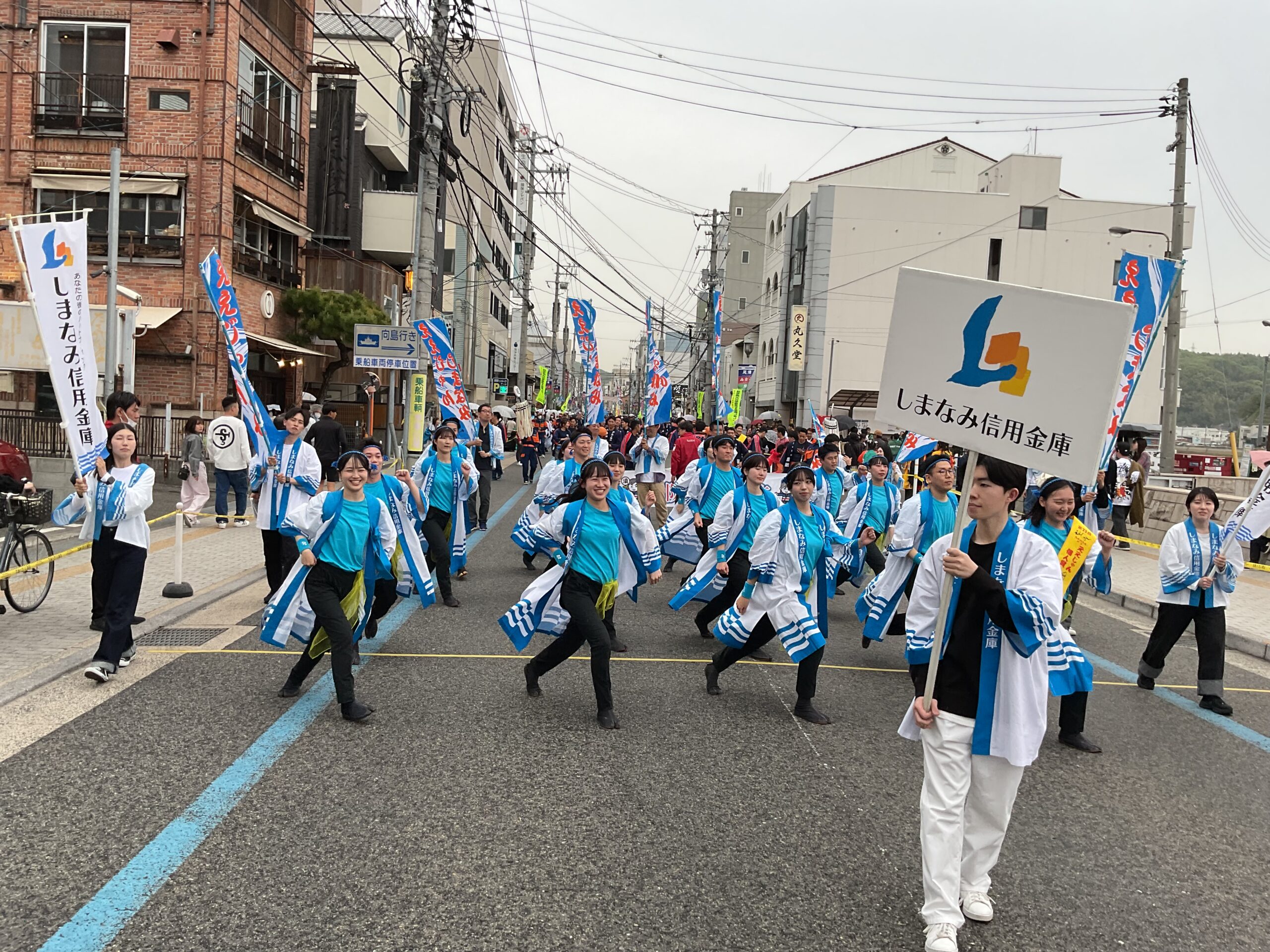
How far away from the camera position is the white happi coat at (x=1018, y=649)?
3.30 m

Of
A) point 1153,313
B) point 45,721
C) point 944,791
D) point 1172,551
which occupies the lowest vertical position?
point 45,721

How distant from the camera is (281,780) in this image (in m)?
4.53

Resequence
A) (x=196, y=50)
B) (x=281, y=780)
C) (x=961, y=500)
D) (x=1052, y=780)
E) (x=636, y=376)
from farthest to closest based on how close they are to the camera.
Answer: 1. (x=636, y=376)
2. (x=196, y=50)
3. (x=1052, y=780)
4. (x=281, y=780)
5. (x=961, y=500)

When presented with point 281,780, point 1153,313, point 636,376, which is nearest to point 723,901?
point 281,780

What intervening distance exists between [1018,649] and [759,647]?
3.09 meters

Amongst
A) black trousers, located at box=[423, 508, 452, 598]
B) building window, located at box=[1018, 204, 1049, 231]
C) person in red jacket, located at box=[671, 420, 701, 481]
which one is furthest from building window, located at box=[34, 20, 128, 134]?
building window, located at box=[1018, 204, 1049, 231]

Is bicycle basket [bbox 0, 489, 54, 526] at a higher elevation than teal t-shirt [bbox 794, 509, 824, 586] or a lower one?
lower

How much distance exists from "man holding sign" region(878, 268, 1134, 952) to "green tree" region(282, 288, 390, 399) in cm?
2133

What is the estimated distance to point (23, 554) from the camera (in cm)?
772

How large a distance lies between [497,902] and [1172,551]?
5456 millimetres

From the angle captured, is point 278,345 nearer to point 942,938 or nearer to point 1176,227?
point 1176,227

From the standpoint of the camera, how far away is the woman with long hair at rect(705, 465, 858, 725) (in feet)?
19.6

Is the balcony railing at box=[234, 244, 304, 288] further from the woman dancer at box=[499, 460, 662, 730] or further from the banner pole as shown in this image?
the banner pole

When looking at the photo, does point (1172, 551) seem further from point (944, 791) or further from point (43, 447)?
point (43, 447)
